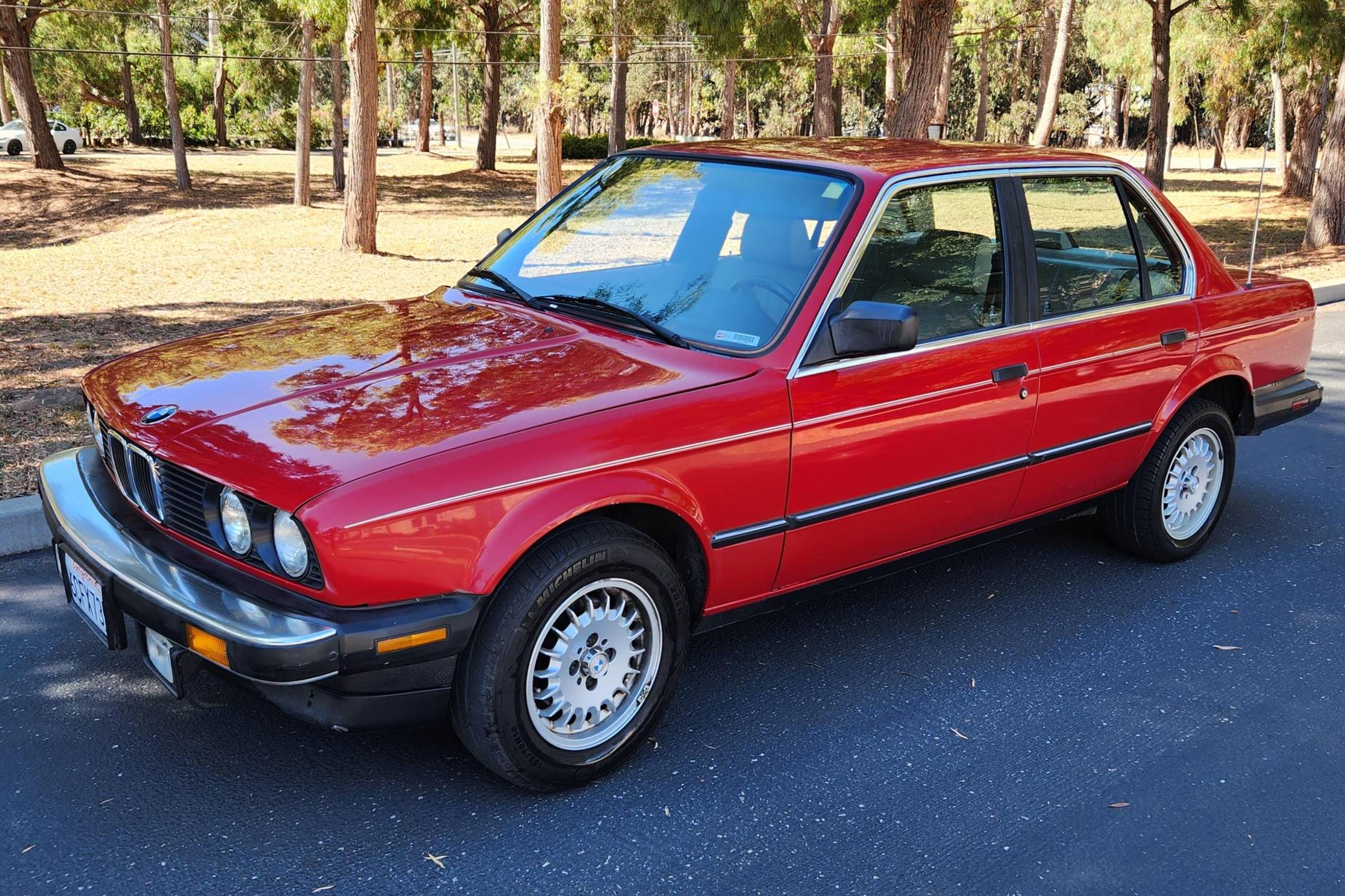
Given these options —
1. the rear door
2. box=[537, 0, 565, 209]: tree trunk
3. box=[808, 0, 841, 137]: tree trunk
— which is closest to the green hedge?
box=[808, 0, 841, 137]: tree trunk

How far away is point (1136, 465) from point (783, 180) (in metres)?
2.06

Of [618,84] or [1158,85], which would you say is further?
[618,84]

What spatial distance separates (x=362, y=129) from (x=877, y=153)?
1124cm

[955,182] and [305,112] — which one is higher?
[305,112]

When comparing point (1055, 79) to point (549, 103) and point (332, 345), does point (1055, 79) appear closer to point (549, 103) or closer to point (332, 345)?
point (549, 103)

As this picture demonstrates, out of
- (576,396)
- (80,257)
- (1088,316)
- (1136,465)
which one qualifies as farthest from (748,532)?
(80,257)

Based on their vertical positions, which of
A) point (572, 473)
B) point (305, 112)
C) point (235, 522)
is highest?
point (305, 112)

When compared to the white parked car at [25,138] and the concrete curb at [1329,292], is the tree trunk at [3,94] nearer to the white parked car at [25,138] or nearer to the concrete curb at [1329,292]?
the white parked car at [25,138]

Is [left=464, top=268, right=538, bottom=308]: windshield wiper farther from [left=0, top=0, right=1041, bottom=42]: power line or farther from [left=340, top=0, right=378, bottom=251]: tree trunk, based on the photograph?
[left=0, top=0, right=1041, bottom=42]: power line

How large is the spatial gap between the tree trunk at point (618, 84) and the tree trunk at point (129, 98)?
17410mm

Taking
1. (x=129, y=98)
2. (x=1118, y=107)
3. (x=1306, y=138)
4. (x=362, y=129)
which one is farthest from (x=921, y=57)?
(x=1118, y=107)

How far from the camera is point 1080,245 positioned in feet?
15.4

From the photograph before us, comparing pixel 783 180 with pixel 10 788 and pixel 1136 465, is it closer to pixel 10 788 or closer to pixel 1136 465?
pixel 1136 465

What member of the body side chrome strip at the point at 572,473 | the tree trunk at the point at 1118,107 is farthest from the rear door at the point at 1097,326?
the tree trunk at the point at 1118,107
